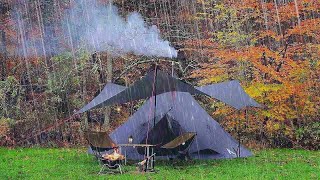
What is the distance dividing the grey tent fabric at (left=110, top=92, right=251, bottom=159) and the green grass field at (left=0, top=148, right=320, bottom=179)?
293 millimetres

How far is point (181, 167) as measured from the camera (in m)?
8.25

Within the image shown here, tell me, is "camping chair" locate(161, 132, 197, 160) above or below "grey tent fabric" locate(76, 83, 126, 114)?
below

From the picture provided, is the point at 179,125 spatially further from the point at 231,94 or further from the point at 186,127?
the point at 231,94

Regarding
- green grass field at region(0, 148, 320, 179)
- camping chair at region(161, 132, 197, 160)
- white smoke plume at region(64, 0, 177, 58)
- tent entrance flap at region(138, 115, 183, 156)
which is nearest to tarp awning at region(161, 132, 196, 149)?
camping chair at region(161, 132, 197, 160)

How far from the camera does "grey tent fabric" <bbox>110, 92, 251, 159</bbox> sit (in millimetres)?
9163

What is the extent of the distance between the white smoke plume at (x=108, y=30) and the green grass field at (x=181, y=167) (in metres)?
4.17

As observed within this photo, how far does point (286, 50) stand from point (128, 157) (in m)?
4.51

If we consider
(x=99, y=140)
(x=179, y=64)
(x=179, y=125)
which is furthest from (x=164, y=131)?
(x=179, y=64)

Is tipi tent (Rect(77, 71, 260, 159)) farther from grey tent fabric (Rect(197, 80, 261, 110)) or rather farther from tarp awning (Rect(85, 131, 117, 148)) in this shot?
tarp awning (Rect(85, 131, 117, 148))

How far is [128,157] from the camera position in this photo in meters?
9.23

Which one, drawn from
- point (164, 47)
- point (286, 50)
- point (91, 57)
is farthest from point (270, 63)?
point (91, 57)

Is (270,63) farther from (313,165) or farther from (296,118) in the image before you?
(313,165)

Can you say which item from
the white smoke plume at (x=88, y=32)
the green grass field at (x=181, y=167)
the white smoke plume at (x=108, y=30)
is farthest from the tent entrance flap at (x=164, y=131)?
the white smoke plume at (x=88, y=32)

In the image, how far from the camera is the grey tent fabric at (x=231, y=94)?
8180 mm
